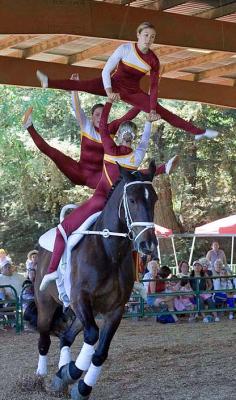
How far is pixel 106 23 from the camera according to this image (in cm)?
1102

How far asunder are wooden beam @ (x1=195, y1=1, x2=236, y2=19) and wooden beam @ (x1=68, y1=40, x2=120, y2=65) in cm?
145

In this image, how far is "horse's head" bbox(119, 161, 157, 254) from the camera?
5785 mm

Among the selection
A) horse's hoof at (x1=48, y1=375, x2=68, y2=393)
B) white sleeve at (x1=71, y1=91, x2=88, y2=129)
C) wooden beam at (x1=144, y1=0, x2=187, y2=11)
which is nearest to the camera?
horse's hoof at (x1=48, y1=375, x2=68, y2=393)

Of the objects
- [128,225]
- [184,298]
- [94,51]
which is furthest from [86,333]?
[94,51]

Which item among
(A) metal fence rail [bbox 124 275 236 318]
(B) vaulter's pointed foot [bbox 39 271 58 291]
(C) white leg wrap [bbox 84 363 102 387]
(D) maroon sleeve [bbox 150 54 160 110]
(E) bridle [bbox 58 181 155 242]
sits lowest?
(A) metal fence rail [bbox 124 275 236 318]

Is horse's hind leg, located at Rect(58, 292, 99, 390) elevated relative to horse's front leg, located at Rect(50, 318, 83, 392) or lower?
elevated

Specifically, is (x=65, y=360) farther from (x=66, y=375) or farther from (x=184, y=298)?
(x=184, y=298)

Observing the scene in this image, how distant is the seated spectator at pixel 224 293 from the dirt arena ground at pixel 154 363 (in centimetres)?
99

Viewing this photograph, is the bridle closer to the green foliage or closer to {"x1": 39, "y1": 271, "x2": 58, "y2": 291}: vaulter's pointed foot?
{"x1": 39, "y1": 271, "x2": 58, "y2": 291}: vaulter's pointed foot

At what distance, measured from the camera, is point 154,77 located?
22.7ft

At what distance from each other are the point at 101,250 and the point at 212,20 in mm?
6644

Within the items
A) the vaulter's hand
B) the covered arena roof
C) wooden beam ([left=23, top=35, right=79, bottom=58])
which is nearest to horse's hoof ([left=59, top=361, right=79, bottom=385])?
the vaulter's hand

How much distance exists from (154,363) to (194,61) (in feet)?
22.6

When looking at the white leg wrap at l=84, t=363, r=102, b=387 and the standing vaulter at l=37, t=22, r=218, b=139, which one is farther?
the standing vaulter at l=37, t=22, r=218, b=139
